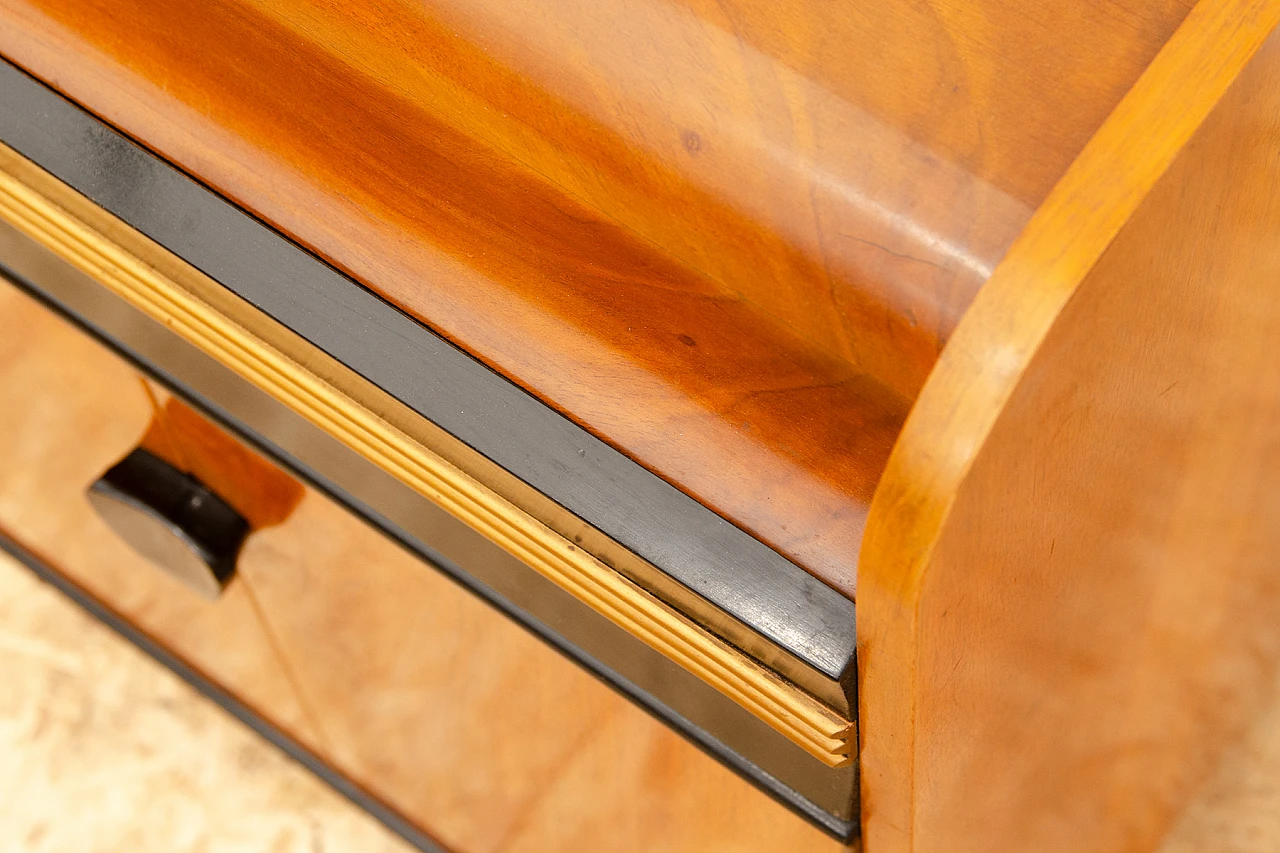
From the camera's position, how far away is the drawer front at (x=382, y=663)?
1.82 feet

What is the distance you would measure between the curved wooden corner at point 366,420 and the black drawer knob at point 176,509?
0.19 metres

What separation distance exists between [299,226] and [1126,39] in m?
0.28

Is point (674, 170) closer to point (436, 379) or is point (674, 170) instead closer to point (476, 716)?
point (436, 379)

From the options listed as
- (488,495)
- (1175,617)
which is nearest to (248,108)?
(488,495)

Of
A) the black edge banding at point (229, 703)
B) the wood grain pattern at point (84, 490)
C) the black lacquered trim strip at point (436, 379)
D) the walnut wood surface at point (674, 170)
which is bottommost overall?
the black edge banding at point (229, 703)

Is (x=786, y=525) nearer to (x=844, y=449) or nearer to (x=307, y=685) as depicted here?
(x=844, y=449)

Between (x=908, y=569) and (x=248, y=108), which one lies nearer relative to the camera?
(x=908, y=569)

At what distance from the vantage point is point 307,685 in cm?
83

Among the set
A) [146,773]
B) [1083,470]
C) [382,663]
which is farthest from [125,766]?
[1083,470]

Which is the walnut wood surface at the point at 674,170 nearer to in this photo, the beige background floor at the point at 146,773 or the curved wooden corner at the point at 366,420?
the curved wooden corner at the point at 366,420

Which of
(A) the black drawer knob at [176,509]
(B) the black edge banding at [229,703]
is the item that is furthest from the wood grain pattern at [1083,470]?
(B) the black edge banding at [229,703]

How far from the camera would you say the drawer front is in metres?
0.55

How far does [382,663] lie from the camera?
0.70 metres

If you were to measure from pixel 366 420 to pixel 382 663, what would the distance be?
0.29 meters
